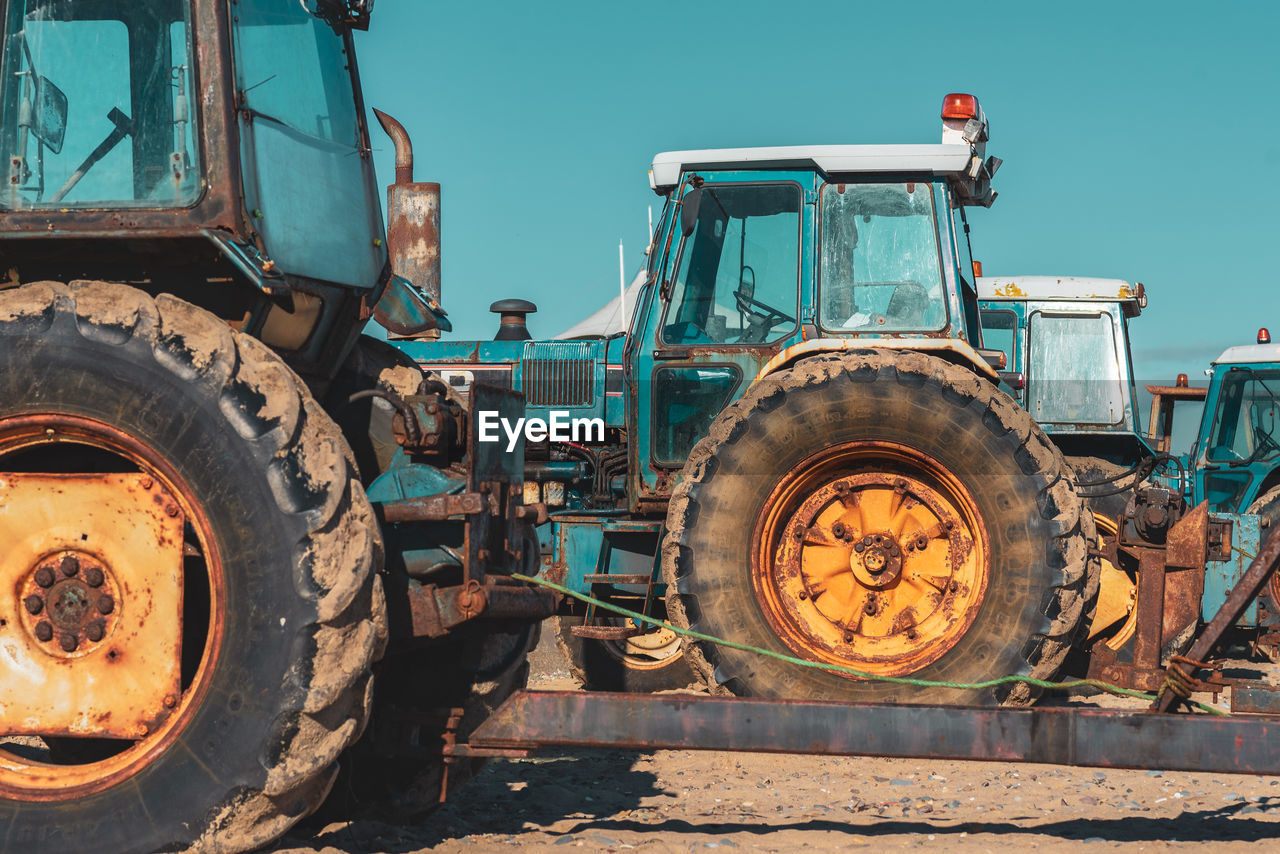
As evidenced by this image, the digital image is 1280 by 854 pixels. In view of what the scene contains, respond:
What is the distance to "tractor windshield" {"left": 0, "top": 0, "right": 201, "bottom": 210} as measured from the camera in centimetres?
355

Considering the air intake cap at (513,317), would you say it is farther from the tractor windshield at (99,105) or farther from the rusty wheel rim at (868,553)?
the tractor windshield at (99,105)

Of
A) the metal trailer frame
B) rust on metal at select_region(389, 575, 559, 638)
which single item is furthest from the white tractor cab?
rust on metal at select_region(389, 575, 559, 638)

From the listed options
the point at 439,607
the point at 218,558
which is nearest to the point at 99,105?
the point at 218,558

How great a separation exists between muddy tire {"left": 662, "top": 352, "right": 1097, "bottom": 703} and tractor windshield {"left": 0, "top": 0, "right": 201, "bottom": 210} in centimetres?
285

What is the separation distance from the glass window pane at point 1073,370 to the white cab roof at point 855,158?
5226mm

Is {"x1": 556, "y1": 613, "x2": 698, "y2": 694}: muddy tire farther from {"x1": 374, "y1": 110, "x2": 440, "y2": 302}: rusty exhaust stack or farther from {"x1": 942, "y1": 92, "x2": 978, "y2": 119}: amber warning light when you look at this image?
{"x1": 942, "y1": 92, "x2": 978, "y2": 119}: amber warning light

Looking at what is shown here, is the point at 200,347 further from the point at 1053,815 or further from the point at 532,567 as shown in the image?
the point at 1053,815

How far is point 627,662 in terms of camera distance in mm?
7359

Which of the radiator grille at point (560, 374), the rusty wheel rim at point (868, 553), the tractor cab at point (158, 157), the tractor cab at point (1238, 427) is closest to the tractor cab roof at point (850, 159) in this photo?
the radiator grille at point (560, 374)

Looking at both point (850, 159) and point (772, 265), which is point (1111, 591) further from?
point (850, 159)

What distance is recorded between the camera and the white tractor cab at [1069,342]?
11.4m

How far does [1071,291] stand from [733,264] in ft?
19.5

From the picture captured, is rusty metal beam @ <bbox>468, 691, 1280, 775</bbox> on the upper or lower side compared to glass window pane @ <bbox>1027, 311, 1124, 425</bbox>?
lower

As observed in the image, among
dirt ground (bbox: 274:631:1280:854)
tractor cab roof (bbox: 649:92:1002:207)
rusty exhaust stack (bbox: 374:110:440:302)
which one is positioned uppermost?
tractor cab roof (bbox: 649:92:1002:207)
